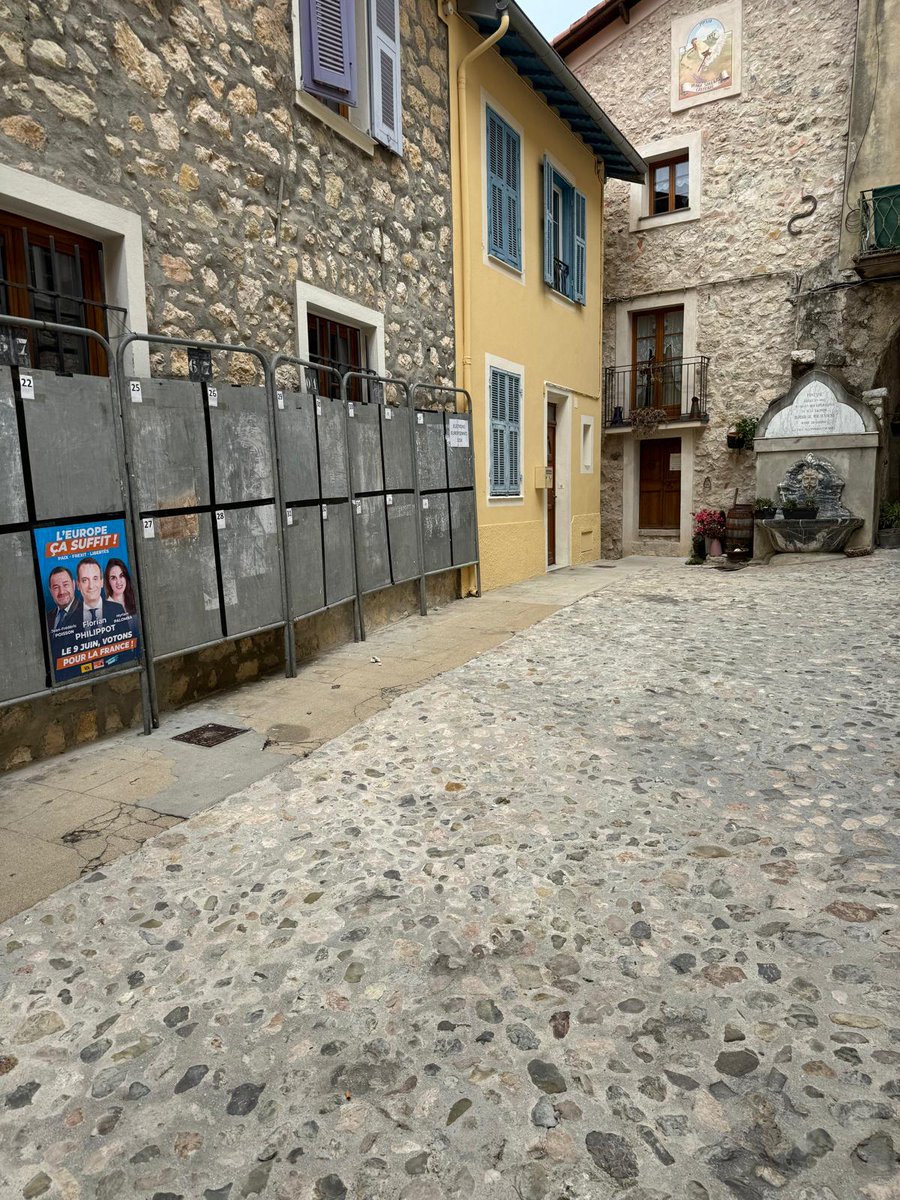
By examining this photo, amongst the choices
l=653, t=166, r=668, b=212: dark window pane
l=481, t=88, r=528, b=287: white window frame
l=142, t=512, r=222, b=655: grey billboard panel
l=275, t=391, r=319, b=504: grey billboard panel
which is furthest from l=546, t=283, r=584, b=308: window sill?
l=142, t=512, r=222, b=655: grey billboard panel

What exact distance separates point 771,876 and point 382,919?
127 centimetres

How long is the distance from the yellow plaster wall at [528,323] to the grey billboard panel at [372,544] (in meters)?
2.45

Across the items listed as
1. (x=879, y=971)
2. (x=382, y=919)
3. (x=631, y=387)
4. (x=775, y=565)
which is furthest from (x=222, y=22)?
(x=631, y=387)

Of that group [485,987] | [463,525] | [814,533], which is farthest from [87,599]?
[814,533]

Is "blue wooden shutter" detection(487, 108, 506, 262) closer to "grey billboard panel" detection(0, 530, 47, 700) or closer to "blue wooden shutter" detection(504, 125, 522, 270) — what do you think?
"blue wooden shutter" detection(504, 125, 522, 270)

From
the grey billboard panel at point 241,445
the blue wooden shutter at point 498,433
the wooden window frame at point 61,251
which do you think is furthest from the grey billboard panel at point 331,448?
the blue wooden shutter at point 498,433

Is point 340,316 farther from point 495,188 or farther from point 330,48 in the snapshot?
point 495,188

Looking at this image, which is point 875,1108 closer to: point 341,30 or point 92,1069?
point 92,1069

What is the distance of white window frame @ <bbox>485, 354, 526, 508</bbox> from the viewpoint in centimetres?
868

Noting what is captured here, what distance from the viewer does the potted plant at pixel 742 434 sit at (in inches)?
511

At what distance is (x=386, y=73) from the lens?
6504 mm

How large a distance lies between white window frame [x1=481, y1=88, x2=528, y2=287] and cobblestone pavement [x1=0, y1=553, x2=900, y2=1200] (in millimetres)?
6742

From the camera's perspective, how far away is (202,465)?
4172 millimetres

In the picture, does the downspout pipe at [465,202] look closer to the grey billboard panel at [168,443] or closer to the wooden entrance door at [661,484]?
the grey billboard panel at [168,443]
